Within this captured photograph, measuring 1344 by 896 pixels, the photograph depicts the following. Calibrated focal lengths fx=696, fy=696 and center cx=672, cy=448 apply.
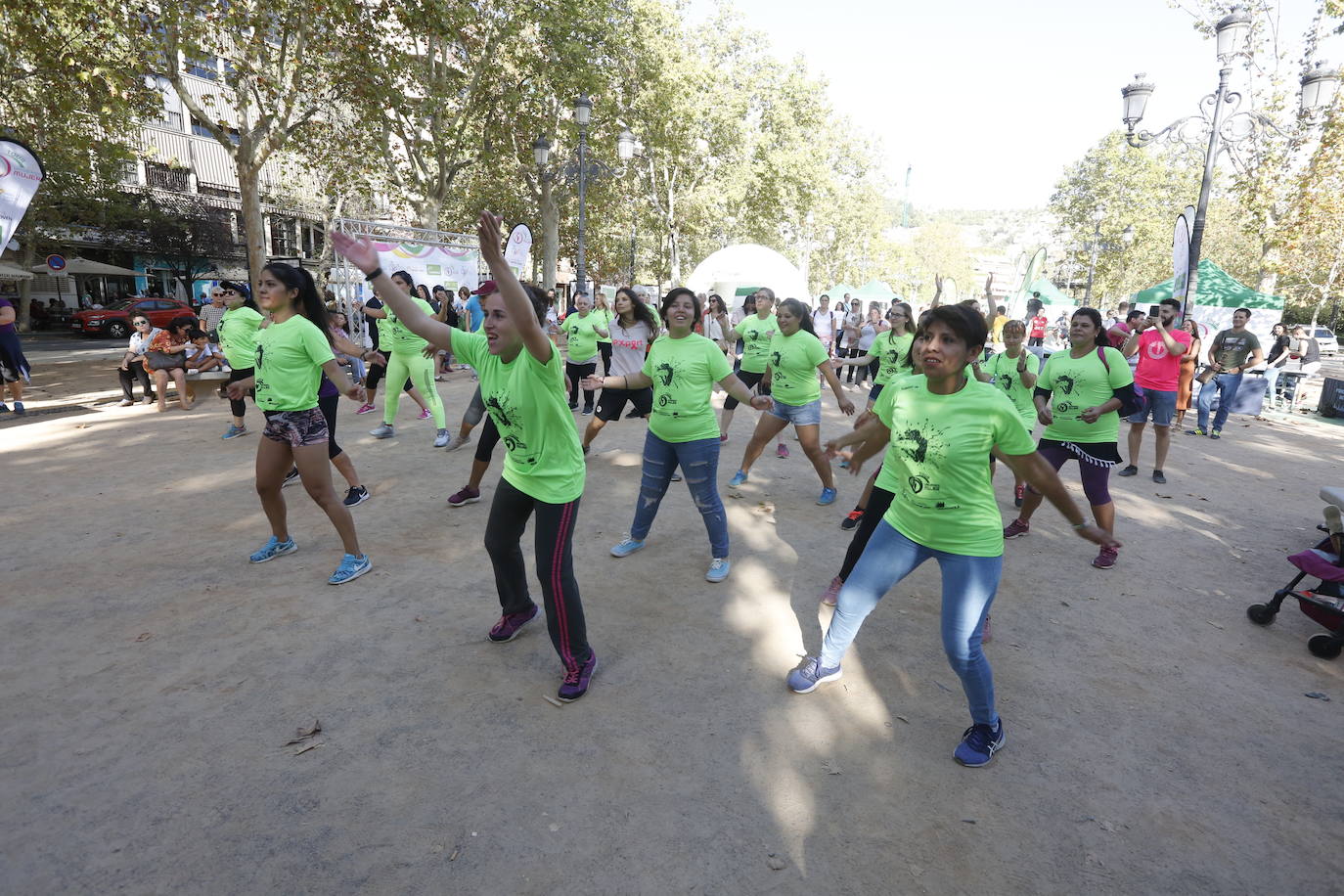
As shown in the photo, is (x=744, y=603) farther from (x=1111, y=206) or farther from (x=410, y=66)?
(x=1111, y=206)

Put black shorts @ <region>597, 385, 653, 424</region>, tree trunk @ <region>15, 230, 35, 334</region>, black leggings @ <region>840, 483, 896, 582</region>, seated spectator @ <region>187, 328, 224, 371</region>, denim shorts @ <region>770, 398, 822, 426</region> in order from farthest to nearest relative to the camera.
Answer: tree trunk @ <region>15, 230, 35, 334</region>, seated spectator @ <region>187, 328, 224, 371</region>, black shorts @ <region>597, 385, 653, 424</region>, denim shorts @ <region>770, 398, 822, 426</region>, black leggings @ <region>840, 483, 896, 582</region>

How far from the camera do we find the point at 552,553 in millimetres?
3039

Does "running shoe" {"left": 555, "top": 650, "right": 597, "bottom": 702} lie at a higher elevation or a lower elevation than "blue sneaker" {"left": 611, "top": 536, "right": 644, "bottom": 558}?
lower

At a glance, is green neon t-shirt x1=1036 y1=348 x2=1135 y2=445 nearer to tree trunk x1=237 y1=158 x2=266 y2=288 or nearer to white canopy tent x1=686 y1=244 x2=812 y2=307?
tree trunk x1=237 y1=158 x2=266 y2=288

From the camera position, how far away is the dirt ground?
2.36 meters

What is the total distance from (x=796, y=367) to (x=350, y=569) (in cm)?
379

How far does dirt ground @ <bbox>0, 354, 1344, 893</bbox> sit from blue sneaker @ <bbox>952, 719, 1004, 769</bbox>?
53 millimetres

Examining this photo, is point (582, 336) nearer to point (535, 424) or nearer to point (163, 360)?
point (535, 424)

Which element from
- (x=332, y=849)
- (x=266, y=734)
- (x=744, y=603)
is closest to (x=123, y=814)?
(x=266, y=734)

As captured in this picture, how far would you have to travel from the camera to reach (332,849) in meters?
2.36

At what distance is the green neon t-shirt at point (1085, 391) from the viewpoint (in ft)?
16.5

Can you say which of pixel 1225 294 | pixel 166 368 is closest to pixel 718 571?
pixel 166 368

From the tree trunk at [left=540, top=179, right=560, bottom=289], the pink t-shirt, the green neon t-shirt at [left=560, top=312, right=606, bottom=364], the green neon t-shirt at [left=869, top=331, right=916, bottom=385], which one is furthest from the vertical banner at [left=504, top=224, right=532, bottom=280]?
the pink t-shirt

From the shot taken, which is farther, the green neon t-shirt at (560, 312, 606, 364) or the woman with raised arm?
the green neon t-shirt at (560, 312, 606, 364)
